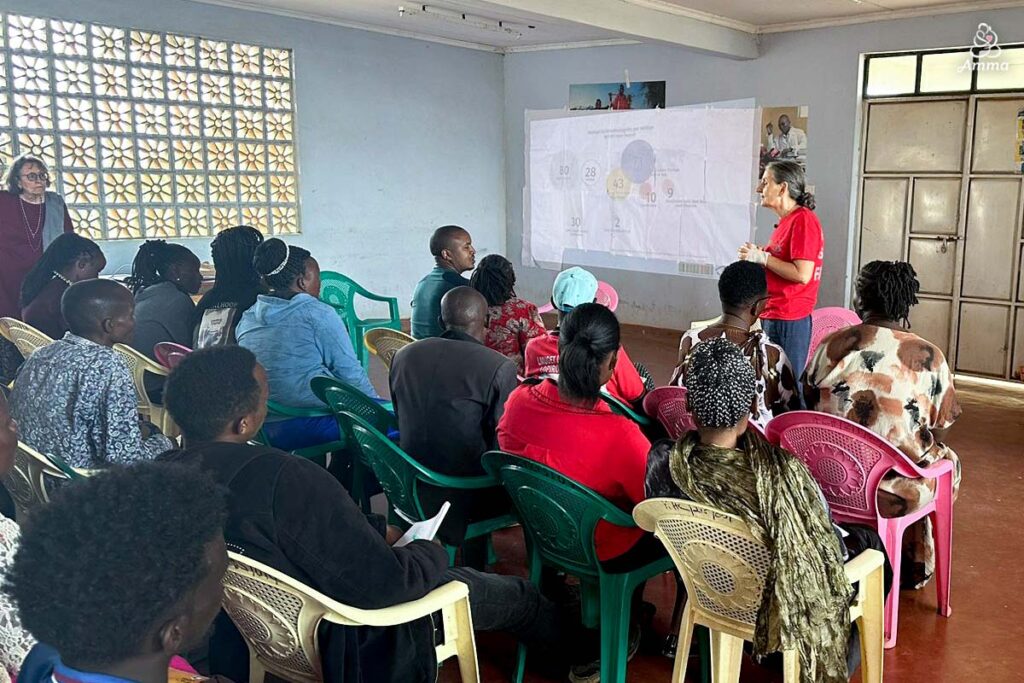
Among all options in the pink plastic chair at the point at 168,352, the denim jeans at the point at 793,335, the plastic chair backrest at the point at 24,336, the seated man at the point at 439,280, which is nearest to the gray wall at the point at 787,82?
the denim jeans at the point at 793,335

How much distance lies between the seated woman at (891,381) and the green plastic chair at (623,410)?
56cm

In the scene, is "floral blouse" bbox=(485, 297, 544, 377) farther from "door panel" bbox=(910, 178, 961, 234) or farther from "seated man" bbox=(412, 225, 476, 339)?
"door panel" bbox=(910, 178, 961, 234)

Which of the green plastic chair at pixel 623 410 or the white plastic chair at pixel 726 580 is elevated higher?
the green plastic chair at pixel 623 410

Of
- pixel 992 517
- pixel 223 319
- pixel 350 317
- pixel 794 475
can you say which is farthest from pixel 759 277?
pixel 350 317

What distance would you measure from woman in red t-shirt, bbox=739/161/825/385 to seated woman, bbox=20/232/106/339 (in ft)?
9.94

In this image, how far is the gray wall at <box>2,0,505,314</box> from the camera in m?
7.13

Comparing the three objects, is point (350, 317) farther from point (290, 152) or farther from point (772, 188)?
point (772, 188)

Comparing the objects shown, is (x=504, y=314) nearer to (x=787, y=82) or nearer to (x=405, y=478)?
(x=405, y=478)

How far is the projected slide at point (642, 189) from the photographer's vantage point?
7285mm

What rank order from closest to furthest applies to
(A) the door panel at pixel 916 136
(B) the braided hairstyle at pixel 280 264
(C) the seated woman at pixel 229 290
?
(B) the braided hairstyle at pixel 280 264, (C) the seated woman at pixel 229 290, (A) the door panel at pixel 916 136

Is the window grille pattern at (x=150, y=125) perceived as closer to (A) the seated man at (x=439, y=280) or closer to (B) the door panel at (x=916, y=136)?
(A) the seated man at (x=439, y=280)

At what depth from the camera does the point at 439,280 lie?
3.97 metres

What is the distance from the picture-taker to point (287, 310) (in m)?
3.29

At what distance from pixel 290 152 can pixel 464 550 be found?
17.5ft
